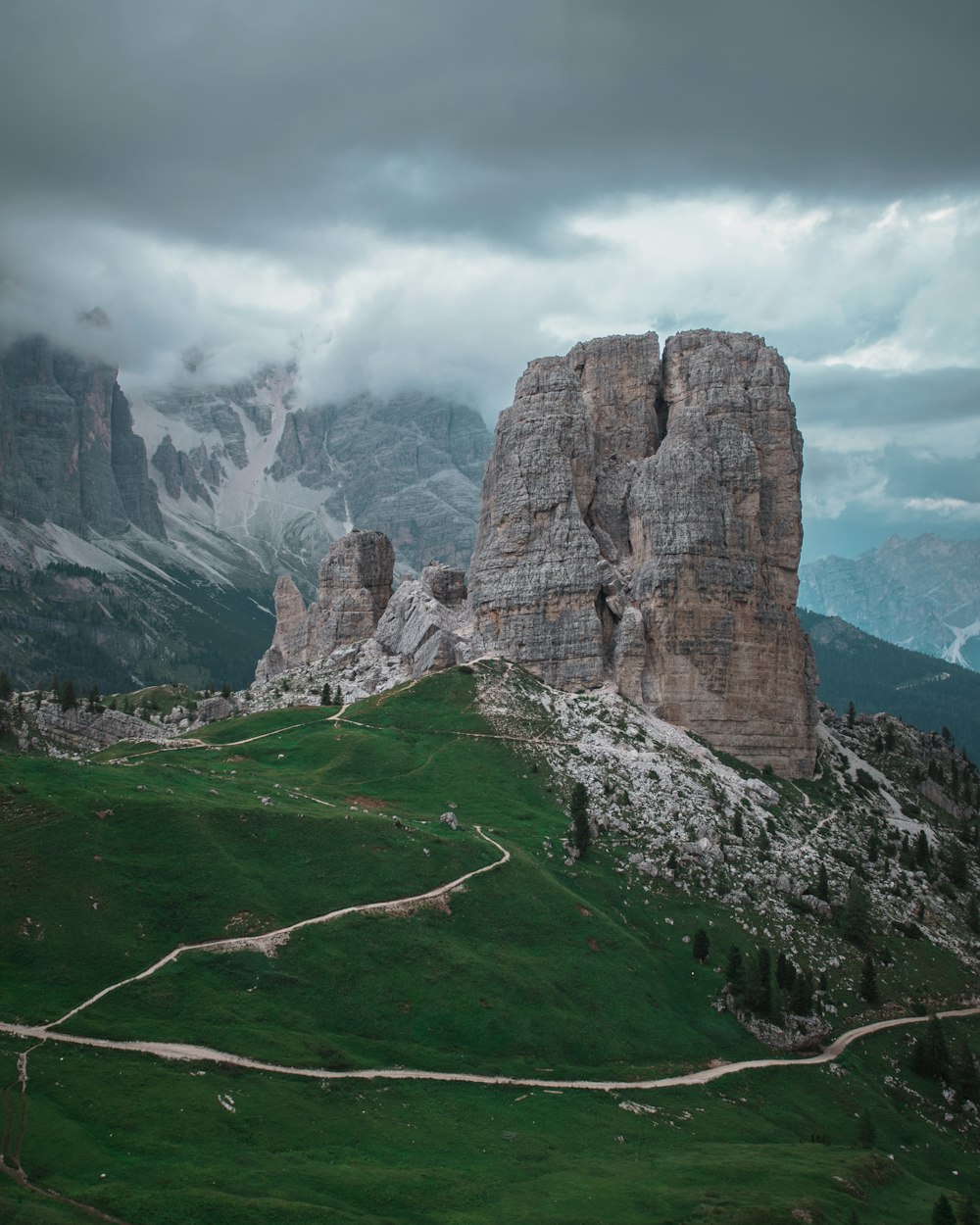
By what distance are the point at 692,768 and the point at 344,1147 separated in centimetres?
7185

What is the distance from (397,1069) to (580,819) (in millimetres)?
39597

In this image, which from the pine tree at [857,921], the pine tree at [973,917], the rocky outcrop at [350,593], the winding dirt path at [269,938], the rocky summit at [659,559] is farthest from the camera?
the rocky outcrop at [350,593]

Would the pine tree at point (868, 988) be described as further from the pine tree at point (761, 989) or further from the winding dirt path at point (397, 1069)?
the pine tree at point (761, 989)

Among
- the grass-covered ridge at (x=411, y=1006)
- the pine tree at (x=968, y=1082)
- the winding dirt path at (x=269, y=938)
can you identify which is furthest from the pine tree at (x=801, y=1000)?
the winding dirt path at (x=269, y=938)

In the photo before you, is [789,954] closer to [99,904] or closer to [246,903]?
[246,903]

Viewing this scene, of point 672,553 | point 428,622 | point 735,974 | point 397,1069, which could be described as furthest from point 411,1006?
point 672,553

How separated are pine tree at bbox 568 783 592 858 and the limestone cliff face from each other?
26549 mm

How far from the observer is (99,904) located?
2702 inches

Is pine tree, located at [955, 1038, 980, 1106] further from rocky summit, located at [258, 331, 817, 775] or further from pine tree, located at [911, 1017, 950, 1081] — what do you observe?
rocky summit, located at [258, 331, 817, 775]

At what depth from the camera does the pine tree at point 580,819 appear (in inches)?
3915

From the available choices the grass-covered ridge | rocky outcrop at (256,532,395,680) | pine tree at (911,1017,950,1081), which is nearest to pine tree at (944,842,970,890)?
the grass-covered ridge

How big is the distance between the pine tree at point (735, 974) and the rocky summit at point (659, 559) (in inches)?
1726

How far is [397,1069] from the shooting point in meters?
64.9

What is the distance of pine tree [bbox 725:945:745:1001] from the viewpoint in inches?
3381
